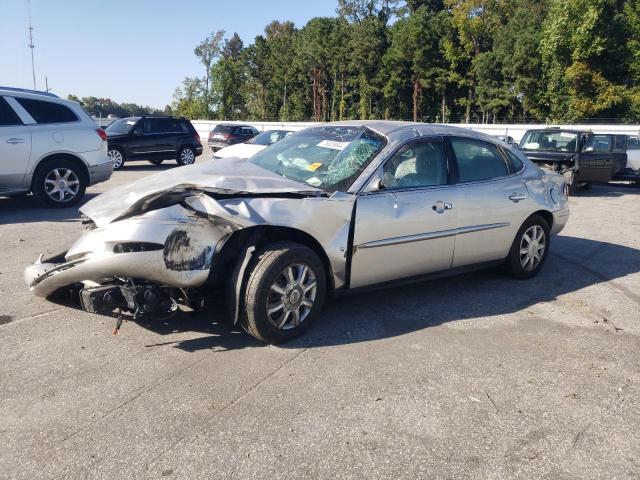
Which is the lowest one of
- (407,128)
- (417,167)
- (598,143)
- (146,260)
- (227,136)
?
(146,260)

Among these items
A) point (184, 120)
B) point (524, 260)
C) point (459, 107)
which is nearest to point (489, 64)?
point (459, 107)

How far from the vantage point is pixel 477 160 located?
5.34 meters

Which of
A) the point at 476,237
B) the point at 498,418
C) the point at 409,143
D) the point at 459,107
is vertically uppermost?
the point at 459,107

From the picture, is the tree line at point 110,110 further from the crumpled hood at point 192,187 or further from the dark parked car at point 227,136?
the crumpled hood at point 192,187

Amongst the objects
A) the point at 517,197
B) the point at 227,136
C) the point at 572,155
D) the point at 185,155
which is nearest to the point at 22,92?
the point at 517,197

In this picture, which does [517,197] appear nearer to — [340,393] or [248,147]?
[340,393]

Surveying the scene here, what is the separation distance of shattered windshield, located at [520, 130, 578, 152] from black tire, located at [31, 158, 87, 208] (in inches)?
410

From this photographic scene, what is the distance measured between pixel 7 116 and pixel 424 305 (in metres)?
7.09

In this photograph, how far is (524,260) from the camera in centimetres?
581

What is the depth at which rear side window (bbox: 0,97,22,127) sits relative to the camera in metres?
8.34

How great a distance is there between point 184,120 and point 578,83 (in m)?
35.6

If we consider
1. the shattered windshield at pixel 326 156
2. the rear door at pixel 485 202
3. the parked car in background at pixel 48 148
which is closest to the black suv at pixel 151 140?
the parked car in background at pixel 48 148

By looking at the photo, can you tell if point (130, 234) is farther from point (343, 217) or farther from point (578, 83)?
point (578, 83)

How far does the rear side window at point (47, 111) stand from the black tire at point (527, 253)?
7266mm
